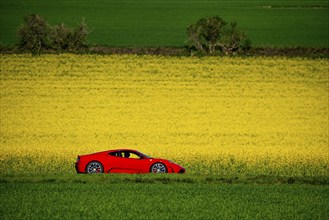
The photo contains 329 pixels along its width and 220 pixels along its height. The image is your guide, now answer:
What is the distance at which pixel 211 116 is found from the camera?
36.1 metres

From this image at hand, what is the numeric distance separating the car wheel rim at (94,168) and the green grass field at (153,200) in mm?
2763

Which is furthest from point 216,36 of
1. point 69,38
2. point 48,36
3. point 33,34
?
point 33,34

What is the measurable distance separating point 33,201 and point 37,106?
1858cm

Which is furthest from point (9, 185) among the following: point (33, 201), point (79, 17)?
point (79, 17)

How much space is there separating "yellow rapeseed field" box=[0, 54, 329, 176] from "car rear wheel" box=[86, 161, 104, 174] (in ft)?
4.35

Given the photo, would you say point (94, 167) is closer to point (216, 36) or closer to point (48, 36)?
point (48, 36)

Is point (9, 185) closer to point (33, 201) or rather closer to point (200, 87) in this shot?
point (33, 201)

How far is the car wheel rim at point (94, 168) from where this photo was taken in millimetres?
25250

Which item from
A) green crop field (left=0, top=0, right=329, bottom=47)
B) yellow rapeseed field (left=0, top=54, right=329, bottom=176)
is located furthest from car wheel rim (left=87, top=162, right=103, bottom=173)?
green crop field (left=0, top=0, right=329, bottom=47)

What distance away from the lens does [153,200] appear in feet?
63.0

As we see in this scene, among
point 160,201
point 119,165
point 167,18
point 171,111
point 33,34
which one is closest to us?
point 160,201

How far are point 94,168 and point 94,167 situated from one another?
0.03 metres

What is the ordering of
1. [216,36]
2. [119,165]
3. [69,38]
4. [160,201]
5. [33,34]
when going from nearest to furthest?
[160,201]
[119,165]
[33,34]
[69,38]
[216,36]

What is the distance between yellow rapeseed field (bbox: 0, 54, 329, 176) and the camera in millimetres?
28703
